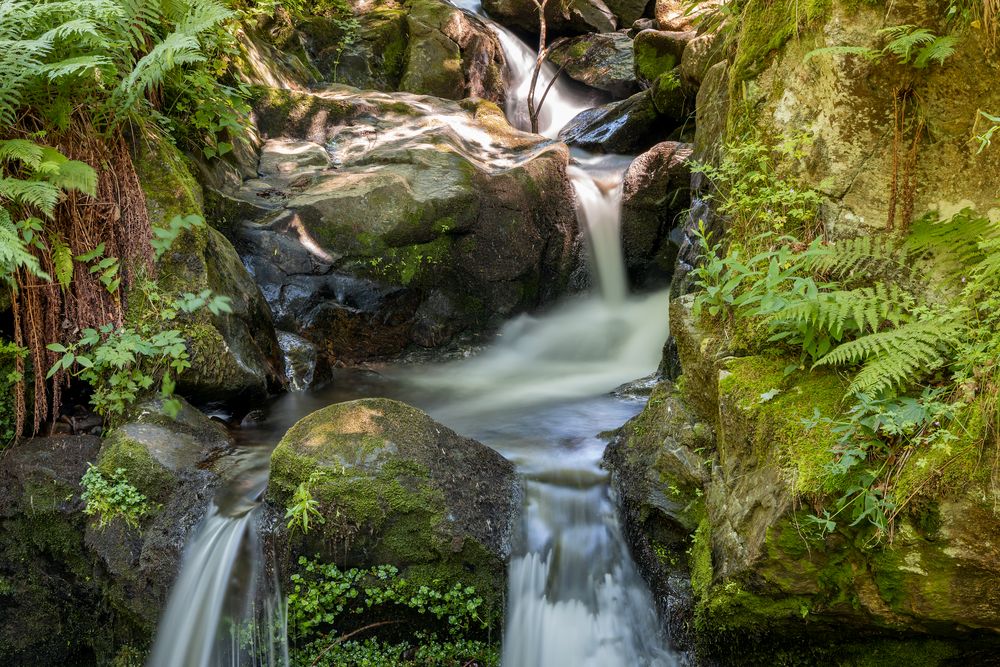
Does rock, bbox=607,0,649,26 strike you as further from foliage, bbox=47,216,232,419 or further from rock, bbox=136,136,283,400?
foliage, bbox=47,216,232,419

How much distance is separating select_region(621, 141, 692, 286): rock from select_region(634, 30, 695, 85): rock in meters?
2.30

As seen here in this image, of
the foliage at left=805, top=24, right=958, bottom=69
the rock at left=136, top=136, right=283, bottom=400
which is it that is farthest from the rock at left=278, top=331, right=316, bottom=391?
the foliage at left=805, top=24, right=958, bottom=69

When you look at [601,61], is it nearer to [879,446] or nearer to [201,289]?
[201,289]

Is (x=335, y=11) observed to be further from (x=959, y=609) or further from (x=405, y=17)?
(x=959, y=609)

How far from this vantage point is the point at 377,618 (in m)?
3.72

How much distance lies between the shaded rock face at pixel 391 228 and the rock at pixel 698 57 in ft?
5.44

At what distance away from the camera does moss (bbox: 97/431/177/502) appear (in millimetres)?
4164

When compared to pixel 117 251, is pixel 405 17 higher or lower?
higher

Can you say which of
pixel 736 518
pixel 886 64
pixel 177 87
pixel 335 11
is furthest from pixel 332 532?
pixel 335 11

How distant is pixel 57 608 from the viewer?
447cm

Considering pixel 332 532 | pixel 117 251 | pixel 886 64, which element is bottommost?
pixel 332 532

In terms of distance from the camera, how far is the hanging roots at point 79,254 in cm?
442

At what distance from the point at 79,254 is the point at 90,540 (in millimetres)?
1799

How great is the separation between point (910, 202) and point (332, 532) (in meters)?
3.30
